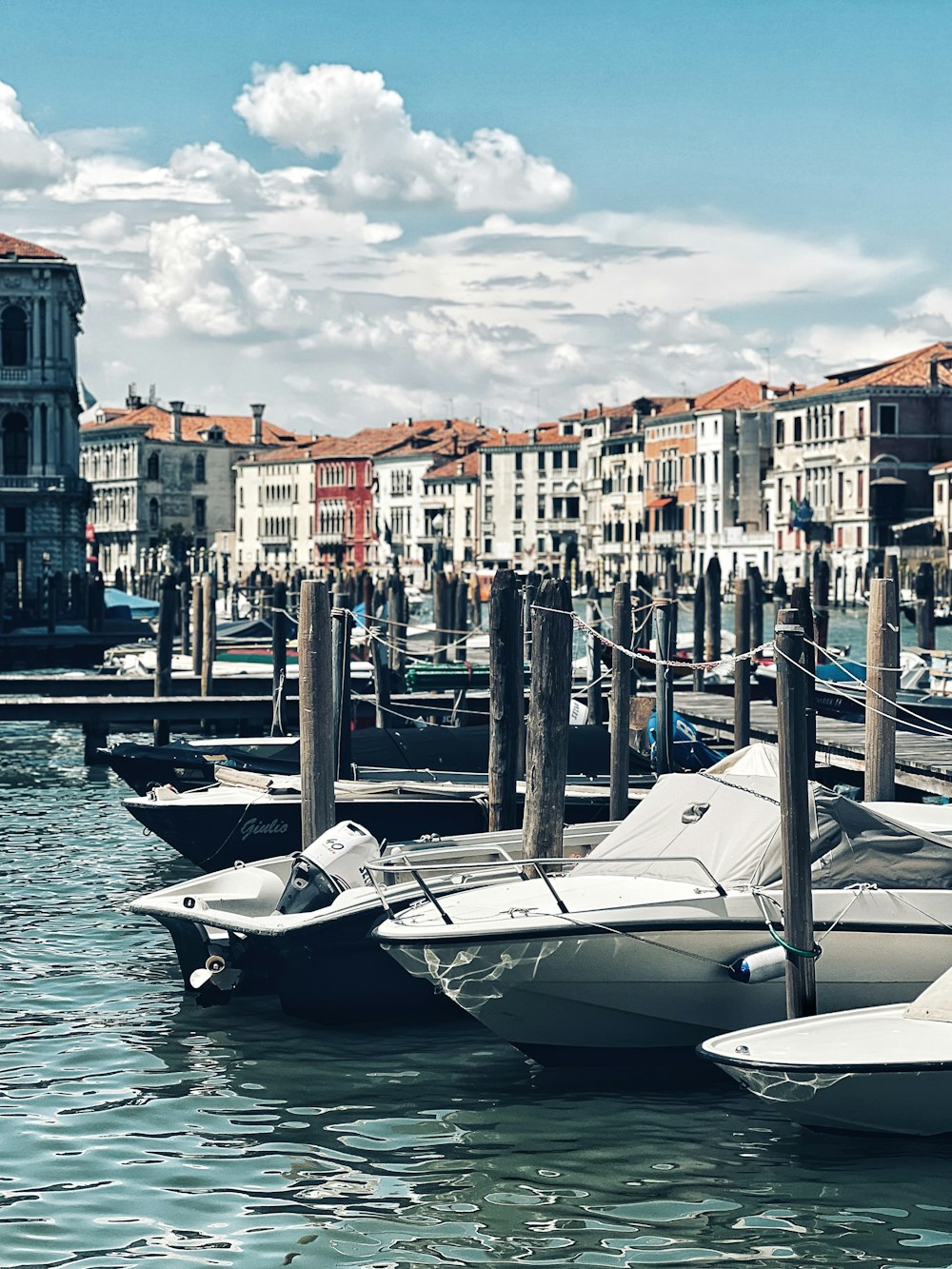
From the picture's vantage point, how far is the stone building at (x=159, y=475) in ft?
440

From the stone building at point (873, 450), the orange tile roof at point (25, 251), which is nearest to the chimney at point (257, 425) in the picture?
the stone building at point (873, 450)

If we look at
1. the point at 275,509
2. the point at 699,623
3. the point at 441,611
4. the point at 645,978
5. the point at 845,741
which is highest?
the point at 275,509

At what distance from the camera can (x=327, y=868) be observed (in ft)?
40.0

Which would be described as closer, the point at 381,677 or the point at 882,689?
the point at 882,689

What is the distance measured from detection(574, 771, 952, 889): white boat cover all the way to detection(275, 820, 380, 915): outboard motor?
4.95 feet

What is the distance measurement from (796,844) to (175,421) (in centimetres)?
13089

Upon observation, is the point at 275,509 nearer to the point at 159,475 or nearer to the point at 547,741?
the point at 159,475

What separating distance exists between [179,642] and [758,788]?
35.2 meters

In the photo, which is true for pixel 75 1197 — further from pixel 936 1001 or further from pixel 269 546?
pixel 269 546

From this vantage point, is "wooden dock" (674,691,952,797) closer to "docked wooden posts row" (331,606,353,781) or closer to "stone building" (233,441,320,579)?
"docked wooden posts row" (331,606,353,781)

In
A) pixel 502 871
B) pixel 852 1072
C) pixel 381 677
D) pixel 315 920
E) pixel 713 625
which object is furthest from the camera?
pixel 713 625

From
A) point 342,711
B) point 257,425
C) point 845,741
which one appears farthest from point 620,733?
point 257,425

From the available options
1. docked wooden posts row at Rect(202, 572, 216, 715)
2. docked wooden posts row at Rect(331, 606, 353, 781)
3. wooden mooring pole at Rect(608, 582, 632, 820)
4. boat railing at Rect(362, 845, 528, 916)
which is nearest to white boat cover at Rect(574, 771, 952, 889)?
boat railing at Rect(362, 845, 528, 916)

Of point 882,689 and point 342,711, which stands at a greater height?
point 882,689
